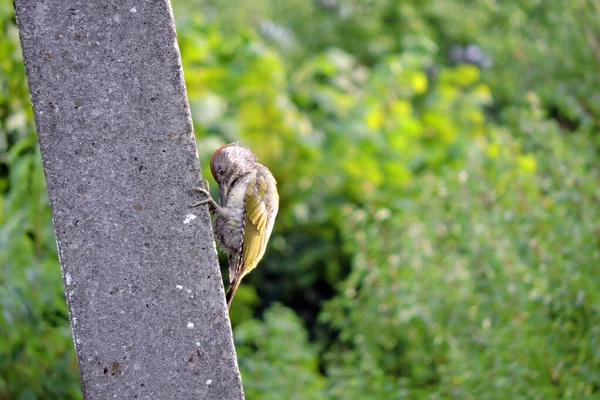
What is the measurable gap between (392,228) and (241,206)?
8.18 ft

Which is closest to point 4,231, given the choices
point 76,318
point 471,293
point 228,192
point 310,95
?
point 228,192

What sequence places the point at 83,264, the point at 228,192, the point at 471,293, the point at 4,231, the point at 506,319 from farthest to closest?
the point at 471,293
the point at 506,319
the point at 4,231
the point at 228,192
the point at 83,264

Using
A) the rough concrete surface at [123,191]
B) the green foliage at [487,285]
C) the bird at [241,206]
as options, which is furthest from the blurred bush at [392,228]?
the rough concrete surface at [123,191]

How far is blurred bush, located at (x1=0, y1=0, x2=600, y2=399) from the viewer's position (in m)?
3.90

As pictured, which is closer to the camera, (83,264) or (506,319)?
(83,264)

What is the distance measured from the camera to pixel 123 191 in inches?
81.4

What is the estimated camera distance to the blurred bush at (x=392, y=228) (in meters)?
3.90

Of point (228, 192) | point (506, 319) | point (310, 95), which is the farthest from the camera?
point (310, 95)

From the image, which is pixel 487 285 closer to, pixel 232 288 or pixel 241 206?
pixel 241 206

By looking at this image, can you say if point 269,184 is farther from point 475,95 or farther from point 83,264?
point 475,95

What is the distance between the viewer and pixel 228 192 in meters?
3.02

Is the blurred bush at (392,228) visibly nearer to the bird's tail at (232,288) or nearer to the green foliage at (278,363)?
Result: the green foliage at (278,363)

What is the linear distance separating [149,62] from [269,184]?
1.04 metres

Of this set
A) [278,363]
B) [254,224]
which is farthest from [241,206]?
[278,363]
